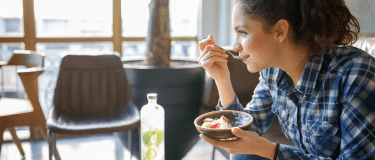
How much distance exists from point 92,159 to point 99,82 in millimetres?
641

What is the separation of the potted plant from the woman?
34.3 inches

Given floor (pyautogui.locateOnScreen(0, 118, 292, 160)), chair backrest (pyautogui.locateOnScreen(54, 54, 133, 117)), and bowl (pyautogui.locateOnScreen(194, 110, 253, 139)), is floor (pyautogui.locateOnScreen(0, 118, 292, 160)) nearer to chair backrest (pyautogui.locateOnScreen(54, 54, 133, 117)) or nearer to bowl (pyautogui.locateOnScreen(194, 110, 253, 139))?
chair backrest (pyautogui.locateOnScreen(54, 54, 133, 117))

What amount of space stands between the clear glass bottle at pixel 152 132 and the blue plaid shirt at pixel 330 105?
29 cm

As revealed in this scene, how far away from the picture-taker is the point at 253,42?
0.87 m

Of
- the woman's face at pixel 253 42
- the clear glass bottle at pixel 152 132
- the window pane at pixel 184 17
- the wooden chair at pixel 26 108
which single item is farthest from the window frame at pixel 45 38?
the woman's face at pixel 253 42

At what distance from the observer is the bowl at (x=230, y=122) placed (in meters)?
0.72

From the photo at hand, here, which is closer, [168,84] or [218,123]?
[218,123]

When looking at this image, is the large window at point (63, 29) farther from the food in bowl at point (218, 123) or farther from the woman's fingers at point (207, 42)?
the food in bowl at point (218, 123)

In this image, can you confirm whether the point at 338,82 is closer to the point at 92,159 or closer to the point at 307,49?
the point at 307,49

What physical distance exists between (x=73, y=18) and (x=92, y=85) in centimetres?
118

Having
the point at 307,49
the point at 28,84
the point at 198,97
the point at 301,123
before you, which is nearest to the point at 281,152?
the point at 301,123

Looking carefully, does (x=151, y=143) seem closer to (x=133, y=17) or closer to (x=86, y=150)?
(x=86, y=150)

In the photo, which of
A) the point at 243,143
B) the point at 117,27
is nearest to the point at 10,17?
the point at 117,27

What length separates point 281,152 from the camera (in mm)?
820
